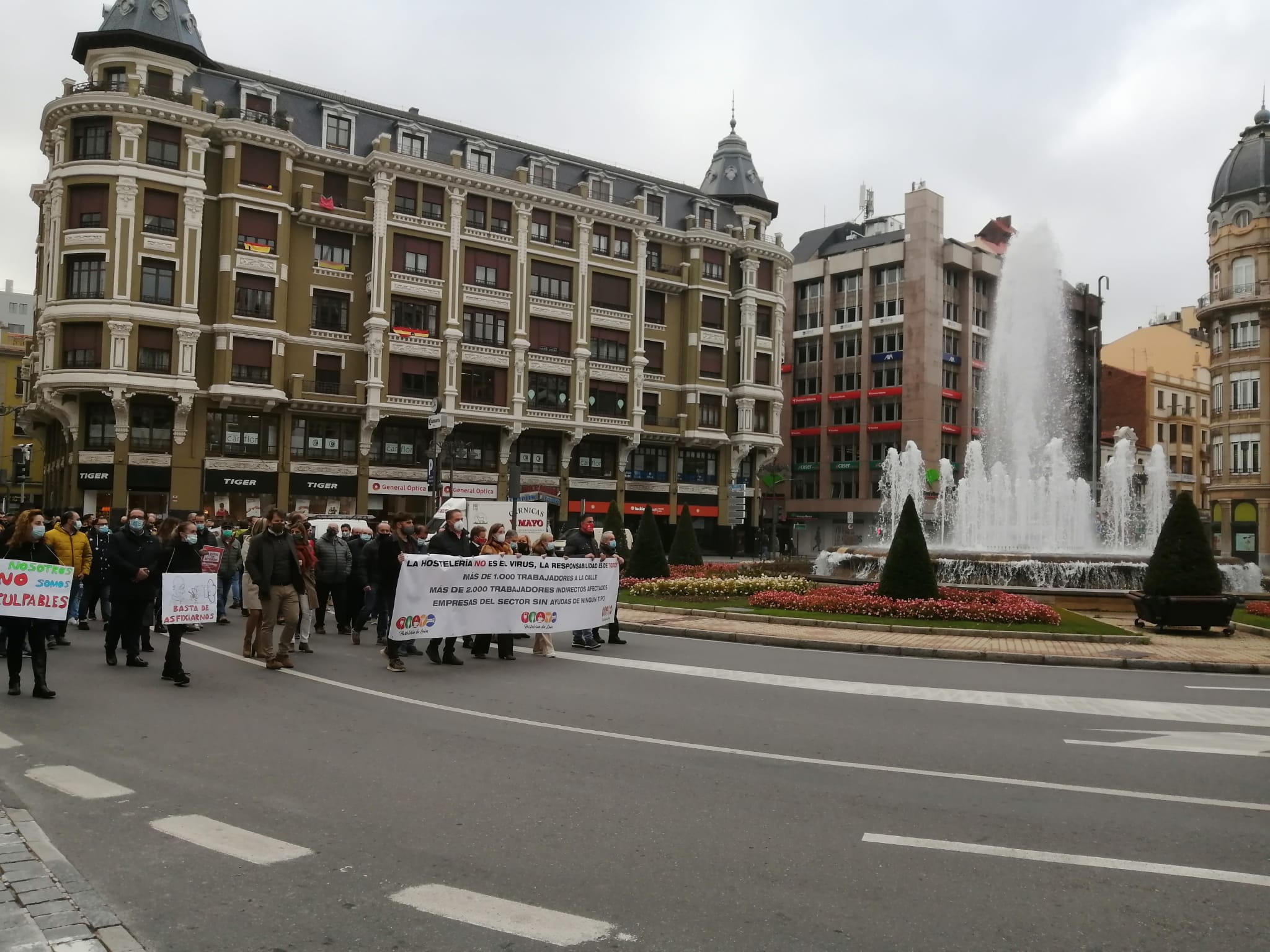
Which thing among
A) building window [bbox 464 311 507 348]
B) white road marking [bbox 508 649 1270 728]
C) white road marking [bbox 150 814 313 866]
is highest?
building window [bbox 464 311 507 348]

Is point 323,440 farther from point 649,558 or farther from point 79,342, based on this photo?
point 649,558

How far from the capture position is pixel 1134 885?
16.2 ft

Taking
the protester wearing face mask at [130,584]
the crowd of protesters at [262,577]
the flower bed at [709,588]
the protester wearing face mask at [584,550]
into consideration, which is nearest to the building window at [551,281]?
the flower bed at [709,588]

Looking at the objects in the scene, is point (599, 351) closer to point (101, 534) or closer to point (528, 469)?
point (528, 469)

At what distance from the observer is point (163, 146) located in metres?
44.4

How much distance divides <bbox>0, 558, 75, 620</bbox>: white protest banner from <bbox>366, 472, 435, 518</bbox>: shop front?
126ft

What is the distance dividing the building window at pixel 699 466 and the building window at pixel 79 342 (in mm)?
31104

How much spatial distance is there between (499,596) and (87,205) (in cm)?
3881

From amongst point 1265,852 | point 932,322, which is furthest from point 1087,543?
point 932,322

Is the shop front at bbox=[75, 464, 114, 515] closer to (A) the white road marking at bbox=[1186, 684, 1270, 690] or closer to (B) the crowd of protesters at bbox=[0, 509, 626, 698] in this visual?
(B) the crowd of protesters at bbox=[0, 509, 626, 698]

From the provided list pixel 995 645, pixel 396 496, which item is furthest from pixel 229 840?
pixel 396 496

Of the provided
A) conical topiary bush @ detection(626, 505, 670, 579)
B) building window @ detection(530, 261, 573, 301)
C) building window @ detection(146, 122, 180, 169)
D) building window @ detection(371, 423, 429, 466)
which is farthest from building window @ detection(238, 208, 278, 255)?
conical topiary bush @ detection(626, 505, 670, 579)

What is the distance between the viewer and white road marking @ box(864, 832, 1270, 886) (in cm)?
509

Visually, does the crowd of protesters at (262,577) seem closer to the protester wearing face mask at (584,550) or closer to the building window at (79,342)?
the protester wearing face mask at (584,550)
